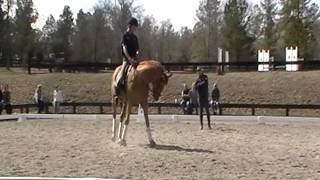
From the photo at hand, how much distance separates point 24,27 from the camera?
65.9 m

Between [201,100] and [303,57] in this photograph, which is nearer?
[201,100]

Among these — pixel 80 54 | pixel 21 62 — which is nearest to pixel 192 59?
pixel 80 54

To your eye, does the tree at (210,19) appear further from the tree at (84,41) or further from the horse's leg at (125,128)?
the horse's leg at (125,128)

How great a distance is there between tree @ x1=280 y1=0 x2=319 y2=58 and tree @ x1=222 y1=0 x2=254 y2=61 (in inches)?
193

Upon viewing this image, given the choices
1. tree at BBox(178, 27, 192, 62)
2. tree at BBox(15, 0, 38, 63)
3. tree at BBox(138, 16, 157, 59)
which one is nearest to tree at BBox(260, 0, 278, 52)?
tree at BBox(178, 27, 192, 62)

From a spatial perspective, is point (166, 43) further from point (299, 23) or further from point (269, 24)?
point (299, 23)

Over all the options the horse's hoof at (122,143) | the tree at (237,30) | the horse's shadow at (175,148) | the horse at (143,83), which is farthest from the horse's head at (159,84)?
the tree at (237,30)

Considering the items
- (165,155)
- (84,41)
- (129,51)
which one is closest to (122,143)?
(165,155)

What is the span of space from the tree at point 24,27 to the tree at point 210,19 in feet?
63.0

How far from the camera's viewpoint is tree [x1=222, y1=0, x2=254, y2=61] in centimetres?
6259

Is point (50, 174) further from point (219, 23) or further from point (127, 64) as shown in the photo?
point (219, 23)

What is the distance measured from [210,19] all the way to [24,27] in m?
21.2

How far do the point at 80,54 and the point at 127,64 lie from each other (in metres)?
63.8

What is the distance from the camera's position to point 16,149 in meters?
11.6
